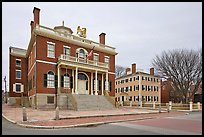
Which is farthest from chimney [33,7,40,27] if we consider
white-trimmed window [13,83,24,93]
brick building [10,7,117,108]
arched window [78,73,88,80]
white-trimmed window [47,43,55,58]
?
white-trimmed window [13,83,24,93]

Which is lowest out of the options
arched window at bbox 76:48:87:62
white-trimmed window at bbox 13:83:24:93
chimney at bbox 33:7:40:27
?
white-trimmed window at bbox 13:83:24:93

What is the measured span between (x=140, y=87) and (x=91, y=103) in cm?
2678

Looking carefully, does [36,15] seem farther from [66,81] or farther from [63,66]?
[66,81]

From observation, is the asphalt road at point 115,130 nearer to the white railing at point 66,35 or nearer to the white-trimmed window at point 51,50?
the white-trimmed window at point 51,50

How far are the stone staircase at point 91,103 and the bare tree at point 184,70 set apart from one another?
44.4 feet

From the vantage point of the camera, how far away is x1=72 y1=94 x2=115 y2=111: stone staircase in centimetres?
2361

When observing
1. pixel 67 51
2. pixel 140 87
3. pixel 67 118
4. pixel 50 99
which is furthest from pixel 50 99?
pixel 140 87

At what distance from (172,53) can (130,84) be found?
19.5 meters

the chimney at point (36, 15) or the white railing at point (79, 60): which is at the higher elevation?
the chimney at point (36, 15)

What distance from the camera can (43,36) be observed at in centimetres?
2581

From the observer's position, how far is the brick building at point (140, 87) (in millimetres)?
49906

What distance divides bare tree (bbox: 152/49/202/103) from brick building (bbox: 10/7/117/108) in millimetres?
9749

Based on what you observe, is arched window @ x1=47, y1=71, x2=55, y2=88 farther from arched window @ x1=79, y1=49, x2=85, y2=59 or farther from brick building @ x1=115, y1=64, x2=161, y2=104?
brick building @ x1=115, y1=64, x2=161, y2=104

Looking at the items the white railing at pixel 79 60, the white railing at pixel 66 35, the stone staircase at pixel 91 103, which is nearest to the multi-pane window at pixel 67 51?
the white railing at pixel 79 60
